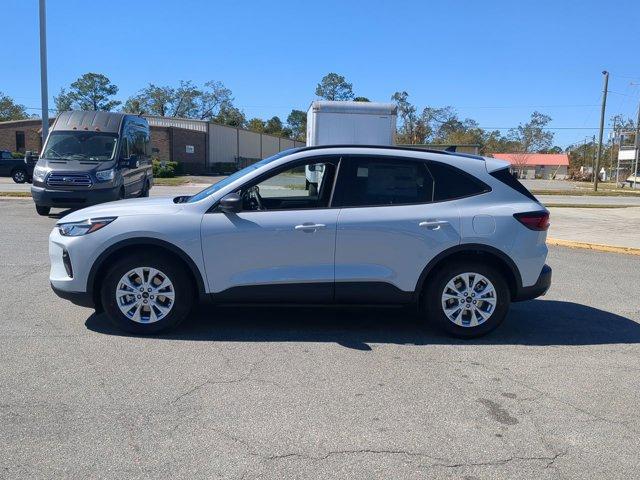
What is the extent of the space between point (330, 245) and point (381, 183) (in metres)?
0.79

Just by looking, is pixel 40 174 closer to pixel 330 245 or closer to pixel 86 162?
pixel 86 162

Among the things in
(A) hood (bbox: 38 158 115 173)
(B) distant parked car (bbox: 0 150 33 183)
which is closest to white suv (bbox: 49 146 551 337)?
(A) hood (bbox: 38 158 115 173)

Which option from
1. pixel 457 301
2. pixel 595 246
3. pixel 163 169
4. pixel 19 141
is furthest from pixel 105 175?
pixel 19 141

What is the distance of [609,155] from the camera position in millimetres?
→ 95688

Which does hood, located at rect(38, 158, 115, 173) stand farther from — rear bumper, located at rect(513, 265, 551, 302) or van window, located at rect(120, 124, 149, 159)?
rear bumper, located at rect(513, 265, 551, 302)

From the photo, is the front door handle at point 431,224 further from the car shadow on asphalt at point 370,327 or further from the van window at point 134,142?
the van window at point 134,142

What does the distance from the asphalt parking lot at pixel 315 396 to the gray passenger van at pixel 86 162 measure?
794 centimetres

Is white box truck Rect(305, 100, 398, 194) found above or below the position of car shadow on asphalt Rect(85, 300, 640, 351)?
above

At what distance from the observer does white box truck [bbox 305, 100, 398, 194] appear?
46.7 ft

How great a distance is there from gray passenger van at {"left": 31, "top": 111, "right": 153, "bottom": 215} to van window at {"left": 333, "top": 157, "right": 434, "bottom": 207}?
396 inches

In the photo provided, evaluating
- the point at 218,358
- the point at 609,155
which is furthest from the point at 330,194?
the point at 609,155

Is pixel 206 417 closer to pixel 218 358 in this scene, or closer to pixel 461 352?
pixel 218 358

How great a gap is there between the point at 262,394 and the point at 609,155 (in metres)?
→ 105

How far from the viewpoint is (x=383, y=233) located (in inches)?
209
